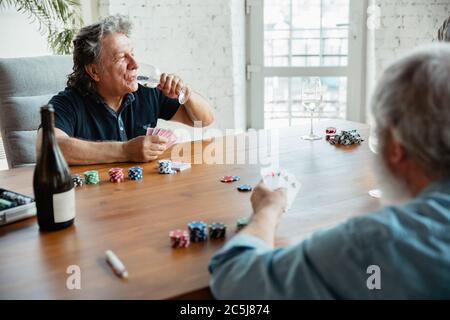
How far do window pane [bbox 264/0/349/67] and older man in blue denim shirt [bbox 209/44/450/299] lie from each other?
127 inches

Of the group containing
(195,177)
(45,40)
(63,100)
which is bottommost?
(195,177)

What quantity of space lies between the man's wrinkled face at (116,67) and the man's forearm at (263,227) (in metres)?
1.29

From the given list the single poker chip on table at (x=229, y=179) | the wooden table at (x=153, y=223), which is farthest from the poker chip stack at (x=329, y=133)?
the single poker chip on table at (x=229, y=179)

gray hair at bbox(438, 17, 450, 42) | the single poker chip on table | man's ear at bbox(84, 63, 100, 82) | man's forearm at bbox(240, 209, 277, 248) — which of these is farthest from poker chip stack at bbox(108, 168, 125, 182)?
gray hair at bbox(438, 17, 450, 42)

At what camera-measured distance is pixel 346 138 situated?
7.07 ft

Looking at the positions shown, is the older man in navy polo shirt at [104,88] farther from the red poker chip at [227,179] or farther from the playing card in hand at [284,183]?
the playing card in hand at [284,183]

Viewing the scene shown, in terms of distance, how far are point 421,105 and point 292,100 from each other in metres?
3.43

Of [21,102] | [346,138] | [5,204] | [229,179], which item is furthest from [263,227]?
[21,102]

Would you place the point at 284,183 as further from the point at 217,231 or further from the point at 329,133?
the point at 329,133

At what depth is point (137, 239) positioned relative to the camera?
1.21m
